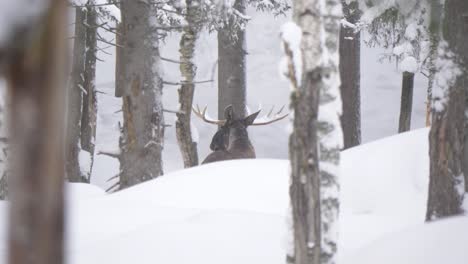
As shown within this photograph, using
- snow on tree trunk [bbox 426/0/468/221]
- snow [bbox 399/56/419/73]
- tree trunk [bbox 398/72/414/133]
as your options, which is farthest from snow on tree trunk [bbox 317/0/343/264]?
tree trunk [bbox 398/72/414/133]

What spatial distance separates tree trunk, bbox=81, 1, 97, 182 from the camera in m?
12.9

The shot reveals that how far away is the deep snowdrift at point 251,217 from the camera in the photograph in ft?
15.1

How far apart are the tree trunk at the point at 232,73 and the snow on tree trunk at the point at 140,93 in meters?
4.76

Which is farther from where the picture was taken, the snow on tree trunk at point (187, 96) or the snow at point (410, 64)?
the snow at point (410, 64)

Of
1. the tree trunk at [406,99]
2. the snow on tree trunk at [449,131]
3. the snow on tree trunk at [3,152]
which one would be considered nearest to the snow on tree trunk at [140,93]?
the snow on tree trunk at [3,152]

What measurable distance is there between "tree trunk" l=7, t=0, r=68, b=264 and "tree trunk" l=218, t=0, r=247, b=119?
11095mm

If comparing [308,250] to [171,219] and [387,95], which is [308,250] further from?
[387,95]

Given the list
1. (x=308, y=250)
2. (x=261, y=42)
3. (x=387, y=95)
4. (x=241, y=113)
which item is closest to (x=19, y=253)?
(x=308, y=250)

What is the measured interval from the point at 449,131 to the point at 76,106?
8529 mm

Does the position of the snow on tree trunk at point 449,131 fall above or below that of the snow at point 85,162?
above

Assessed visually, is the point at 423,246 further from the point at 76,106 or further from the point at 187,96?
the point at 76,106

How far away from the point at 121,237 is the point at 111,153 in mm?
2855

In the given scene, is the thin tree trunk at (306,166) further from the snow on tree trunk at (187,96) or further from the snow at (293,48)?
the snow on tree trunk at (187,96)

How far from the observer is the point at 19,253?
4.91 ft
